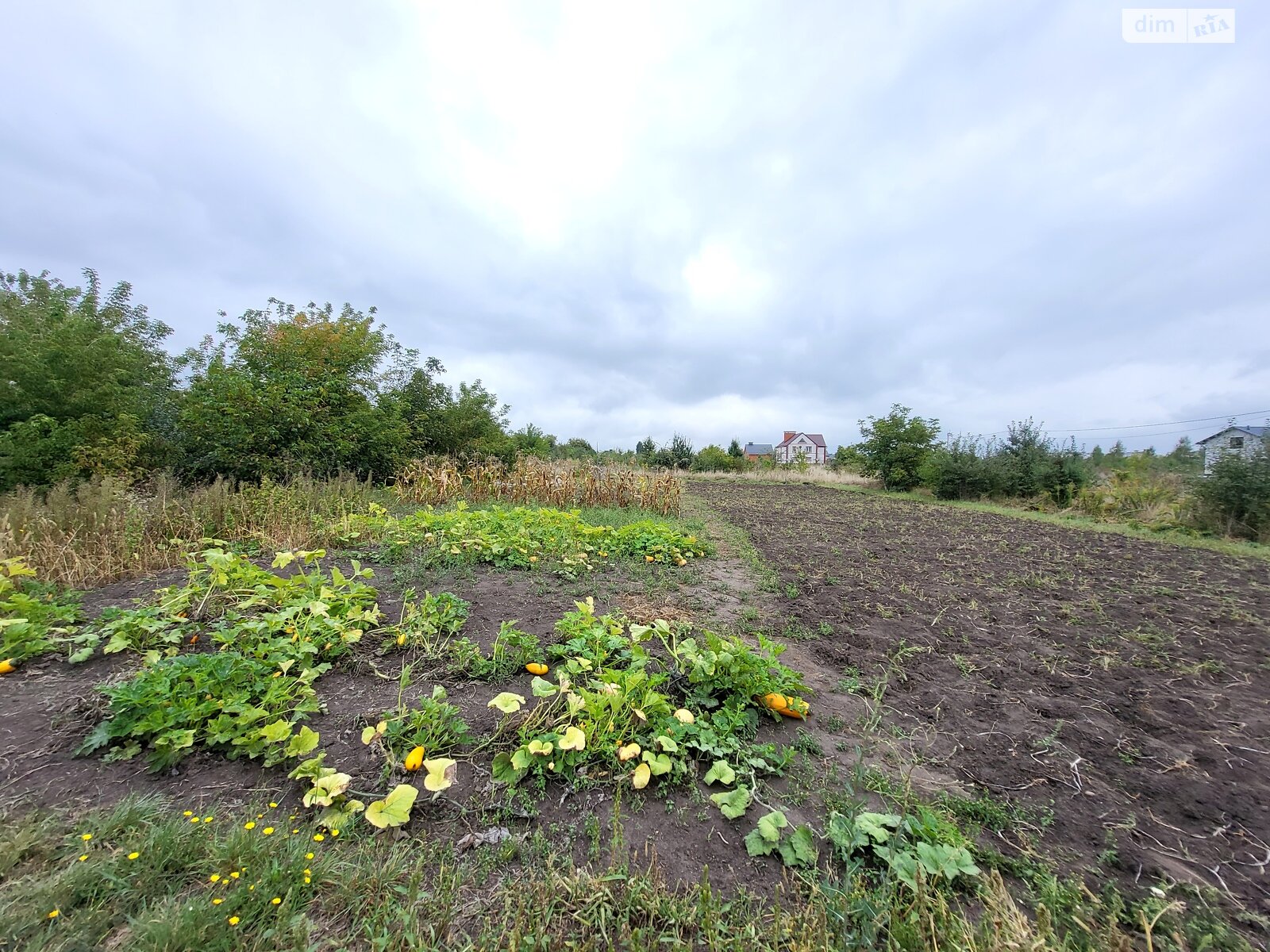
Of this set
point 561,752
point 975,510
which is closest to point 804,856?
point 561,752

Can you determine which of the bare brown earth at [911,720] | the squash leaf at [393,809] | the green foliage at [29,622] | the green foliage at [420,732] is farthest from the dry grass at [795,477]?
the green foliage at [29,622]

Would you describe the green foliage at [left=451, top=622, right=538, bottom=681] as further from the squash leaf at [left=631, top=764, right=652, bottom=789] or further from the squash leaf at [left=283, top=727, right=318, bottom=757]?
the squash leaf at [left=631, top=764, right=652, bottom=789]

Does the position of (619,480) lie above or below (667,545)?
above

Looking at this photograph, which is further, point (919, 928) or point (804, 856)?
point (804, 856)

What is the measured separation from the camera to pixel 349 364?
34.5 feet

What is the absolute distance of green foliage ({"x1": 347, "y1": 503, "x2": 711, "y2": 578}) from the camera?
4.74 metres

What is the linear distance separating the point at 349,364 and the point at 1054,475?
69.0 ft

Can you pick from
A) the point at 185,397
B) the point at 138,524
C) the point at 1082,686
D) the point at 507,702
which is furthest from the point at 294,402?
the point at 1082,686

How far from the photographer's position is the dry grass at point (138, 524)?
11.8ft

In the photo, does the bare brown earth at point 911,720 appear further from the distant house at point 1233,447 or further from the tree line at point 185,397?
the distant house at point 1233,447

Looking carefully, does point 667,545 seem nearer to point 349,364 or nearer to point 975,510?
point 349,364

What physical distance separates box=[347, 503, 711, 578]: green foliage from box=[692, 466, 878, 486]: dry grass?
20445mm

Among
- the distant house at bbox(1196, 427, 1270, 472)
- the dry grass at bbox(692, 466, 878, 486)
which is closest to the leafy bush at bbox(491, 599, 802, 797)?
the distant house at bbox(1196, 427, 1270, 472)

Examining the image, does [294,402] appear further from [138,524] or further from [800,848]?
[800,848]
